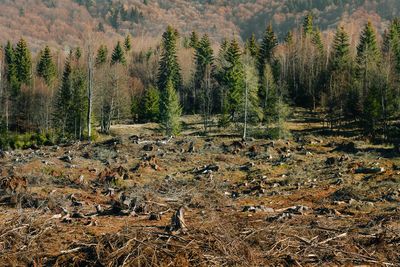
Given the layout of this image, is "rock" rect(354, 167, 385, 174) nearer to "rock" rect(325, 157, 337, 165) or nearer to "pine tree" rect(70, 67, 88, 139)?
"rock" rect(325, 157, 337, 165)

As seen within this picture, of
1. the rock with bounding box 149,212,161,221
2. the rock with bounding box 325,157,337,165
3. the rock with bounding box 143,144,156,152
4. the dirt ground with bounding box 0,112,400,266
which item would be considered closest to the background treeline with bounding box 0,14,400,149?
the rock with bounding box 143,144,156,152

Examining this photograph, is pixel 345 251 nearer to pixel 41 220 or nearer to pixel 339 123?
pixel 41 220

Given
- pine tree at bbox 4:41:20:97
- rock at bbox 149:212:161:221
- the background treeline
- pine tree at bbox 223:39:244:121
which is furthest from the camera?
pine tree at bbox 4:41:20:97

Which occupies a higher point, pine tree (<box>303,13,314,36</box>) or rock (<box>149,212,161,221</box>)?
pine tree (<box>303,13,314,36</box>)

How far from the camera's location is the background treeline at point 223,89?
45562 mm

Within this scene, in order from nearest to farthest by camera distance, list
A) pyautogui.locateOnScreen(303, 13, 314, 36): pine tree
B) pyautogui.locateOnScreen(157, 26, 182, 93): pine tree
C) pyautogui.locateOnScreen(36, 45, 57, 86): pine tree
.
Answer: pyautogui.locateOnScreen(157, 26, 182, 93): pine tree
pyautogui.locateOnScreen(36, 45, 57, 86): pine tree
pyautogui.locateOnScreen(303, 13, 314, 36): pine tree

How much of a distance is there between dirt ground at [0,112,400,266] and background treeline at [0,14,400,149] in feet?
48.0

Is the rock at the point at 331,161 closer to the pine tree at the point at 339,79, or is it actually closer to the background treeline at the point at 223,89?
the background treeline at the point at 223,89

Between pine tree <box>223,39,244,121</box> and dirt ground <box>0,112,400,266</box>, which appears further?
pine tree <box>223,39,244,121</box>

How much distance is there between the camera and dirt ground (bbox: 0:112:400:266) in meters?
6.94

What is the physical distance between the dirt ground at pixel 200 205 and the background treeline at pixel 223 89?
48.0 feet

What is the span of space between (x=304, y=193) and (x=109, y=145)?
15.2 metres

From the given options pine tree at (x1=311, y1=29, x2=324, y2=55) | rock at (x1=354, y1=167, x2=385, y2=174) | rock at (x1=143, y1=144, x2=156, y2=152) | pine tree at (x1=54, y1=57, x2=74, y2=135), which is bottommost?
rock at (x1=354, y1=167, x2=385, y2=174)

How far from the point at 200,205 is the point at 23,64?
74.4 m
